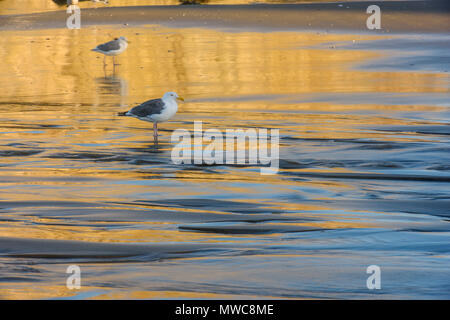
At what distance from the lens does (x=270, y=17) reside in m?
29.5

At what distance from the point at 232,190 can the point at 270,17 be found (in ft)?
71.7

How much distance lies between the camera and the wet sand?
1059 inches

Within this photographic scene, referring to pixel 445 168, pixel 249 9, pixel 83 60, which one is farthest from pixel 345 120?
pixel 249 9

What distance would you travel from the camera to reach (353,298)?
5270 millimetres

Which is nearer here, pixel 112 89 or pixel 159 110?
pixel 159 110

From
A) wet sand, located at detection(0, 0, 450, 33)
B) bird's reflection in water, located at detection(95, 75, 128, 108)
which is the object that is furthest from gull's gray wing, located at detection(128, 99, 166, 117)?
wet sand, located at detection(0, 0, 450, 33)

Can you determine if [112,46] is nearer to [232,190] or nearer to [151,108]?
[151,108]

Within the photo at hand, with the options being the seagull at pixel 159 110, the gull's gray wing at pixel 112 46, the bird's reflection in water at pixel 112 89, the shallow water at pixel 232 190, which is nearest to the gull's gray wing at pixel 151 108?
the seagull at pixel 159 110

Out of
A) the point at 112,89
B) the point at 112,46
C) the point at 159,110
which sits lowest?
the point at 112,89

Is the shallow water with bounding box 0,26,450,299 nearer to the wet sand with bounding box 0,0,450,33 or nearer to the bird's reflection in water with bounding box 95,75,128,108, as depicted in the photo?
the bird's reflection in water with bounding box 95,75,128,108

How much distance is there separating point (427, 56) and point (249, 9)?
13.1 metres

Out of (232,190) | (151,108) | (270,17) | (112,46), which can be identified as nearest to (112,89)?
(112,46)
